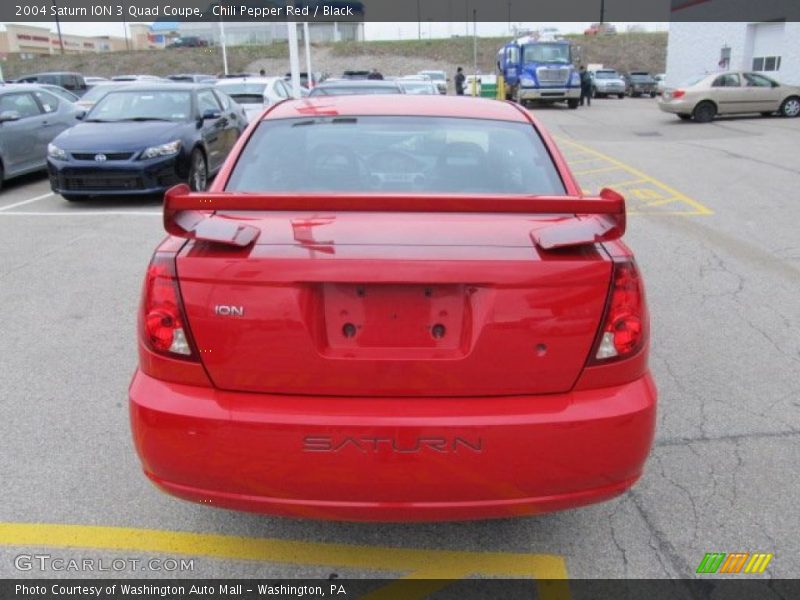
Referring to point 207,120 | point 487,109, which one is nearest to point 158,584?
point 487,109

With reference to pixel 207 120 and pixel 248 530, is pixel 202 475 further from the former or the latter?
pixel 207 120

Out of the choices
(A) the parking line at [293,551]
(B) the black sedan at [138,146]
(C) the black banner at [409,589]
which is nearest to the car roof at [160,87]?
(B) the black sedan at [138,146]

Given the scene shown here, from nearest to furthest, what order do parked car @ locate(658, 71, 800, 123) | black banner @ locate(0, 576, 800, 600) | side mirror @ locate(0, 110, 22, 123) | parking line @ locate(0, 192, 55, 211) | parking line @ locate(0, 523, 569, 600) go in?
black banner @ locate(0, 576, 800, 600), parking line @ locate(0, 523, 569, 600), parking line @ locate(0, 192, 55, 211), side mirror @ locate(0, 110, 22, 123), parked car @ locate(658, 71, 800, 123)

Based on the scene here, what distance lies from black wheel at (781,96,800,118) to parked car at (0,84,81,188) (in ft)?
70.9

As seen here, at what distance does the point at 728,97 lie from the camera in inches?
874

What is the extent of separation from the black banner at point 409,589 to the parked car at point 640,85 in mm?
44204

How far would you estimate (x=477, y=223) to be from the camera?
2.39 m

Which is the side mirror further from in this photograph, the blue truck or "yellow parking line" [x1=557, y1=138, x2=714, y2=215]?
the blue truck

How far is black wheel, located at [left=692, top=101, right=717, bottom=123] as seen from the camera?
22.1 metres

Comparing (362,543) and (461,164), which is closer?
(362,543)

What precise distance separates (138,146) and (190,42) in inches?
2555

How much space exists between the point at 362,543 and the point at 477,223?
1381 millimetres

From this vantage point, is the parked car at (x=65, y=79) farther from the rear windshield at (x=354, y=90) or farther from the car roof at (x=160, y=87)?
the car roof at (x=160, y=87)

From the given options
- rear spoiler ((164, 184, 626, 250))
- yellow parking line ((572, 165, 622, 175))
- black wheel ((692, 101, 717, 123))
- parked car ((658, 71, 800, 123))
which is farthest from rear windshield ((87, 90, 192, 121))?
black wheel ((692, 101, 717, 123))
